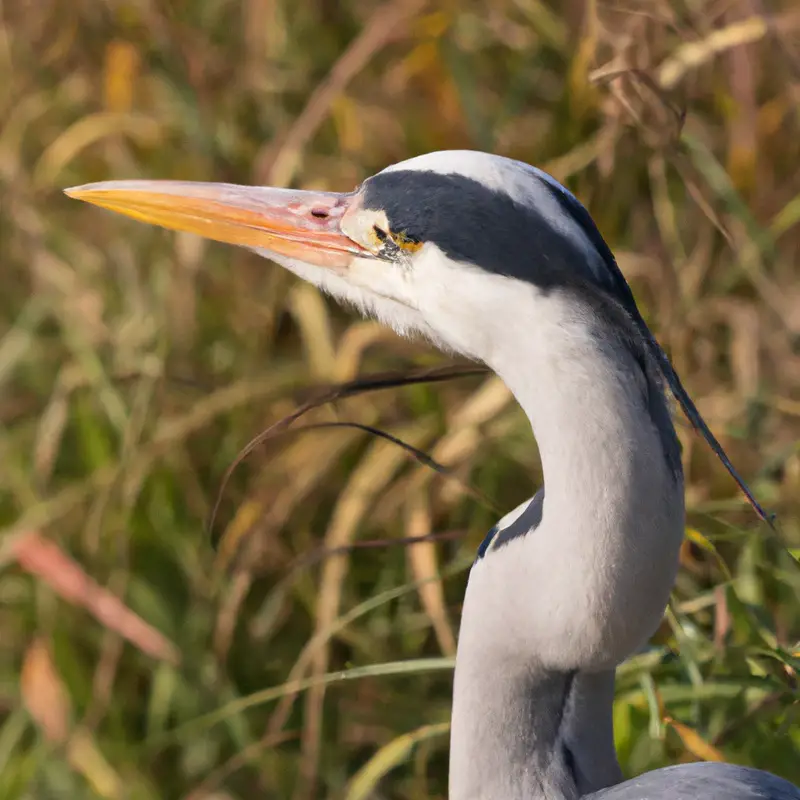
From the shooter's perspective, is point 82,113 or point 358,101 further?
point 82,113

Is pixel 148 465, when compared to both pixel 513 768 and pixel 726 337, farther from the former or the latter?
pixel 513 768

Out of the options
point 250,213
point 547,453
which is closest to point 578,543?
point 547,453

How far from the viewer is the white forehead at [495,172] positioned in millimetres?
917

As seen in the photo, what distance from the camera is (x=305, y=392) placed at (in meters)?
1.97

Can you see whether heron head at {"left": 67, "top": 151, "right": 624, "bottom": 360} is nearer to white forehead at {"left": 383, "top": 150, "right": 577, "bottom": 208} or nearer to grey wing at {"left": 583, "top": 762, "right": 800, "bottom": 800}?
white forehead at {"left": 383, "top": 150, "right": 577, "bottom": 208}

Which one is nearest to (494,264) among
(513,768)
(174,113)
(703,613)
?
(513,768)

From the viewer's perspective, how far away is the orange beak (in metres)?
1.08

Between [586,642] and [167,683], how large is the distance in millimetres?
1162

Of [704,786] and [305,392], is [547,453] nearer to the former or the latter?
[704,786]

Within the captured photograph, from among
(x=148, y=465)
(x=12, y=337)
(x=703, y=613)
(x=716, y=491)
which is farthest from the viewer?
(x=12, y=337)

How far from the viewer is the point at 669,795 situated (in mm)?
952

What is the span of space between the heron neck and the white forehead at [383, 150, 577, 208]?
0.34 feet

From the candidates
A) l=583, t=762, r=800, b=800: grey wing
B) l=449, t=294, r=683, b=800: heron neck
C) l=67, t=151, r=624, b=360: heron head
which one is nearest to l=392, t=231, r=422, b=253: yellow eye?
Answer: l=67, t=151, r=624, b=360: heron head

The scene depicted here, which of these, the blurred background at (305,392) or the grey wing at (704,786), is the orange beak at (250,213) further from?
the blurred background at (305,392)
